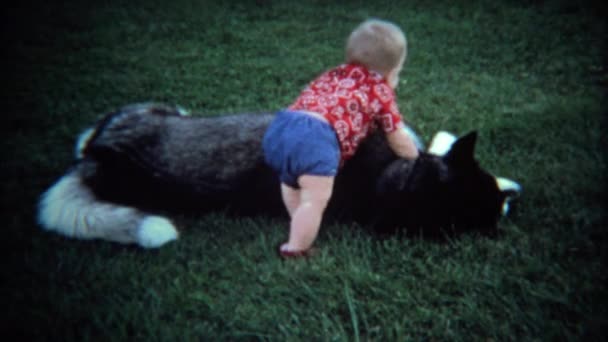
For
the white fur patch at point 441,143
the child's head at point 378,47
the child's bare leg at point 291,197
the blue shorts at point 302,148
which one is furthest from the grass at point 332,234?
the child's head at point 378,47

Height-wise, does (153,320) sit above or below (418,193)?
below

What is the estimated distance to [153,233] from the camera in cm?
295

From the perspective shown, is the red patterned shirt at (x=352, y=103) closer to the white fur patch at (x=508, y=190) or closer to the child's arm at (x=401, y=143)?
the child's arm at (x=401, y=143)

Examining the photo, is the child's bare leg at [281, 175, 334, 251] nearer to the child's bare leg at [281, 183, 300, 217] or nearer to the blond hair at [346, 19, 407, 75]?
the child's bare leg at [281, 183, 300, 217]

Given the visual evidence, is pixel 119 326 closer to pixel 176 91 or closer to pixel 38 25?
pixel 176 91

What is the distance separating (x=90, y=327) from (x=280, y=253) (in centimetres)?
111

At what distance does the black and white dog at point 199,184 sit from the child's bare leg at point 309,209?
0.42 metres

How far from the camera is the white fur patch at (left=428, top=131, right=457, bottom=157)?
12.8 ft

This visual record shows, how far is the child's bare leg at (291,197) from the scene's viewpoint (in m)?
3.02

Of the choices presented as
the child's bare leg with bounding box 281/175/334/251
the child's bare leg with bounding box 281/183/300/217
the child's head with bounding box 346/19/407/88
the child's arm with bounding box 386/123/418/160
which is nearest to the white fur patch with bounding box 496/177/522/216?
the child's arm with bounding box 386/123/418/160

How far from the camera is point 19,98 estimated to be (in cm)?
565

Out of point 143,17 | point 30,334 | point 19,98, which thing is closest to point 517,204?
point 30,334

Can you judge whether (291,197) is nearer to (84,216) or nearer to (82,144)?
(84,216)

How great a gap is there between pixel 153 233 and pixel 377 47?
1.84 metres
